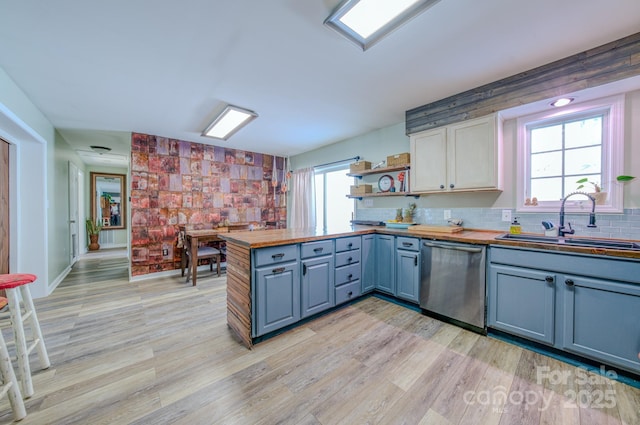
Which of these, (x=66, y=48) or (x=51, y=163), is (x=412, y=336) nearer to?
(x=66, y=48)

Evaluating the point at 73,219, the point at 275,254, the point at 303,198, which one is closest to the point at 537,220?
the point at 275,254

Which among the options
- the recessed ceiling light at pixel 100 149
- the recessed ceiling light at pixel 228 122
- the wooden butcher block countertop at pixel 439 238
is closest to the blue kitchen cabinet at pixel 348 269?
the wooden butcher block countertop at pixel 439 238

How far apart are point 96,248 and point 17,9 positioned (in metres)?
6.90

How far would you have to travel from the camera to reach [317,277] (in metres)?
2.43

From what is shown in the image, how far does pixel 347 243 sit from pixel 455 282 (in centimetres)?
110

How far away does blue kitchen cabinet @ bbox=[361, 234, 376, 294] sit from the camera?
9.61 ft

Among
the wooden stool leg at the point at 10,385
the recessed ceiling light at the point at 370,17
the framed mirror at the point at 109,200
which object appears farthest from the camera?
the framed mirror at the point at 109,200

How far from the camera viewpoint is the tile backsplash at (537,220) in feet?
6.59

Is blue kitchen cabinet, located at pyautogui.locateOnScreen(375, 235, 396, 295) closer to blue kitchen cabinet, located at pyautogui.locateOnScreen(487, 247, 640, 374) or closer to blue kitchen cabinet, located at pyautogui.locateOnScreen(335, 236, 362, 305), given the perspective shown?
blue kitchen cabinet, located at pyautogui.locateOnScreen(335, 236, 362, 305)

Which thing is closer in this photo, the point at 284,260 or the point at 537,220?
the point at 284,260

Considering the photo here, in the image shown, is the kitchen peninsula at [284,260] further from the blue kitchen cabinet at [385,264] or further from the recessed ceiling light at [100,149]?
the recessed ceiling light at [100,149]

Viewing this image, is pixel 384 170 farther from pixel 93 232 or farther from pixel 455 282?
pixel 93 232

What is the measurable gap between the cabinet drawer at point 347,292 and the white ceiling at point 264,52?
6.91 ft

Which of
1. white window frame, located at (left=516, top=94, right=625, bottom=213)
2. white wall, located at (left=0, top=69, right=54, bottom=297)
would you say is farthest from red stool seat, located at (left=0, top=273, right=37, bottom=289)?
white window frame, located at (left=516, top=94, right=625, bottom=213)
